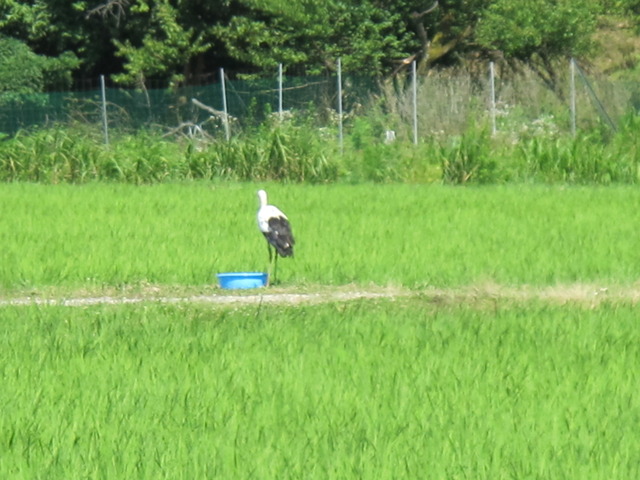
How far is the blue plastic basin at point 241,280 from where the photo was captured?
9781 millimetres

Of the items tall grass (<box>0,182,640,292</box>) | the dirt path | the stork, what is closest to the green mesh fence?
tall grass (<box>0,182,640,292</box>)

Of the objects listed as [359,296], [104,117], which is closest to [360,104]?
[104,117]

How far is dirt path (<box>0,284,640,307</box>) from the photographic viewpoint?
9289mm

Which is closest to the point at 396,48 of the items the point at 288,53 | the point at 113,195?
the point at 288,53

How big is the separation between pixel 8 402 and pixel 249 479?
1661 mm

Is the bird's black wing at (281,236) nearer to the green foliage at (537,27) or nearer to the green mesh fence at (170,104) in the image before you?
the green mesh fence at (170,104)

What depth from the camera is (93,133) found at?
22.0 metres

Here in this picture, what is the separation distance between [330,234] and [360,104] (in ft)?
34.4

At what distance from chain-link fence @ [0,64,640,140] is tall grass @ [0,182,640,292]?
4655 millimetres

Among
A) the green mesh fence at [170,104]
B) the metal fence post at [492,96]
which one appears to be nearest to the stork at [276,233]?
the metal fence post at [492,96]

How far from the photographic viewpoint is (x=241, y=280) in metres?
9.79

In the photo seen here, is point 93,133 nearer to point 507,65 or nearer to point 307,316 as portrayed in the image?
point 507,65

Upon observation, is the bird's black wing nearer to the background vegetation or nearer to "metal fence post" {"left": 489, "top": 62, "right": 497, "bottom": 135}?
"metal fence post" {"left": 489, "top": 62, "right": 497, "bottom": 135}

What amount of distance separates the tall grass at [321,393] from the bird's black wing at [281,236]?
136cm
